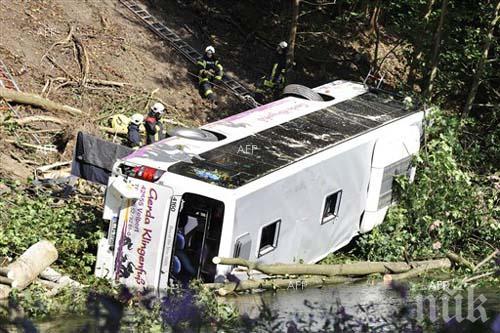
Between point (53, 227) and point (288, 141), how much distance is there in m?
3.55

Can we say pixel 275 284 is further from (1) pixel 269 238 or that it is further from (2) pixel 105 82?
(2) pixel 105 82

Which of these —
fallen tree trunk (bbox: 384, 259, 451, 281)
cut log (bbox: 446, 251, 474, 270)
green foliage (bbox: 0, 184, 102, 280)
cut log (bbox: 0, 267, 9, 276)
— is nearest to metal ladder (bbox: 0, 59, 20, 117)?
green foliage (bbox: 0, 184, 102, 280)

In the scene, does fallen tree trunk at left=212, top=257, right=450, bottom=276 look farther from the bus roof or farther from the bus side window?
the bus roof

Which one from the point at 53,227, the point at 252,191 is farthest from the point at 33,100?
the point at 252,191

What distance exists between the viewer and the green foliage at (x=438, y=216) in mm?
13875

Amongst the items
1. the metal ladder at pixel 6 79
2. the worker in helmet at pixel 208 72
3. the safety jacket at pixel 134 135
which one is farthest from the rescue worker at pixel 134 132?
the worker in helmet at pixel 208 72

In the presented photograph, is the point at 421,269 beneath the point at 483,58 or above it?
Result: beneath

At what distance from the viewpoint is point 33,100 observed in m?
16.5

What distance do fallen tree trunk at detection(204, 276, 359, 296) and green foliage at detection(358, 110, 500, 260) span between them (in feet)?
7.46

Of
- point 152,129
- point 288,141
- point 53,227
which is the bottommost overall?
point 53,227

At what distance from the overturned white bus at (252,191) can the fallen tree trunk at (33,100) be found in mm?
4397

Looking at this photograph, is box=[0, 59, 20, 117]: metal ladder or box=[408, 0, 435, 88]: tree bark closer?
box=[0, 59, 20, 117]: metal ladder

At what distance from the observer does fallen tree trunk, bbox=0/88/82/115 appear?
53.4 ft

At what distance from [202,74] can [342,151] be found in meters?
7.44
